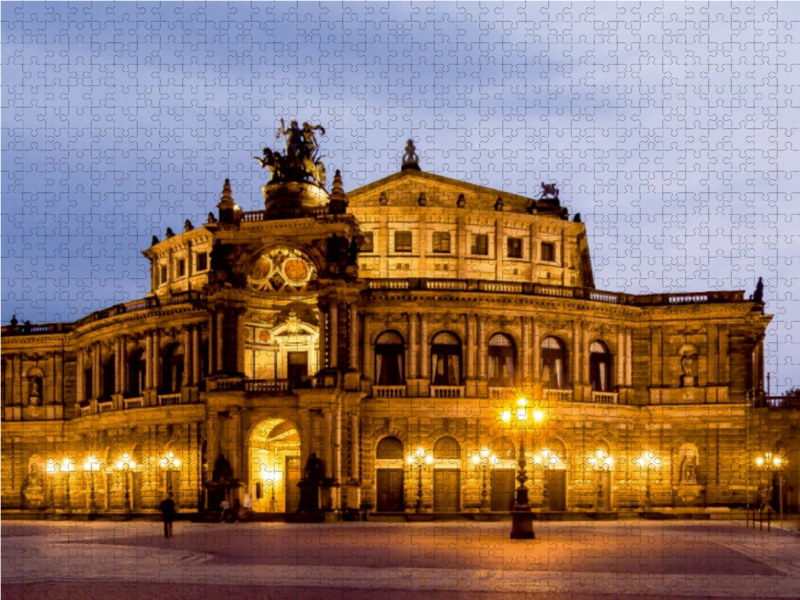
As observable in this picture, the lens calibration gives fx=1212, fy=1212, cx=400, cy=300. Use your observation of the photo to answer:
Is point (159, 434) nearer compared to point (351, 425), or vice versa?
point (351, 425)

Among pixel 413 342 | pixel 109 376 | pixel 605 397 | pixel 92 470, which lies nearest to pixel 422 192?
pixel 413 342

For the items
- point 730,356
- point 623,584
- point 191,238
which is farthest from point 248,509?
point 623,584

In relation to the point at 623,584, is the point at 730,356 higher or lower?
higher

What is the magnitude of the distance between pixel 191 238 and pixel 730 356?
37.5 meters

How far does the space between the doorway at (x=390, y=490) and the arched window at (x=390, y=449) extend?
2.75ft

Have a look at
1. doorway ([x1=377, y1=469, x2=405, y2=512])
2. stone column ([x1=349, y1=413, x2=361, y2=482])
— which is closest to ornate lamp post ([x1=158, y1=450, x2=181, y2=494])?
stone column ([x1=349, y1=413, x2=361, y2=482])

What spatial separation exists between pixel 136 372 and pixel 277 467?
13934 mm

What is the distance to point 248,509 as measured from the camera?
217 ft

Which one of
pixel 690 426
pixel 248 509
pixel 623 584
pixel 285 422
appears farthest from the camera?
pixel 690 426

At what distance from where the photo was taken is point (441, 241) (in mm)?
80688

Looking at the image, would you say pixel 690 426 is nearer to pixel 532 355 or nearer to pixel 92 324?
pixel 532 355

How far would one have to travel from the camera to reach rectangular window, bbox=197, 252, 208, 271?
84.2 metres

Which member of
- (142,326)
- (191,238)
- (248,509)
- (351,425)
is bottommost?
(248,509)

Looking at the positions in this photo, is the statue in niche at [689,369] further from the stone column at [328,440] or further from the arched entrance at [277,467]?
the arched entrance at [277,467]
